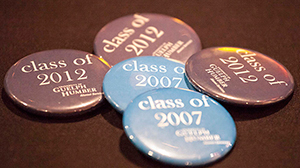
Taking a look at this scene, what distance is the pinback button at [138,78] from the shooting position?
4.93 feet

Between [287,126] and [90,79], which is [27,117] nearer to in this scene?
[90,79]

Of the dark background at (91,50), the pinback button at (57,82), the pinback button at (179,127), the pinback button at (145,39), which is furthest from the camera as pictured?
the pinback button at (145,39)

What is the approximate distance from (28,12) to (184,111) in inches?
59.2

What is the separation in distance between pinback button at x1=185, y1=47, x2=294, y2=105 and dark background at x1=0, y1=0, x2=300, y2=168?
95mm

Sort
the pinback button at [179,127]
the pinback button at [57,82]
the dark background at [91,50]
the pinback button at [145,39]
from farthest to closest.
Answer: the pinback button at [145,39] → the pinback button at [57,82] → the dark background at [91,50] → the pinback button at [179,127]

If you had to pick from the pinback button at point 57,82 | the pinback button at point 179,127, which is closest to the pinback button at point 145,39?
the pinback button at point 57,82

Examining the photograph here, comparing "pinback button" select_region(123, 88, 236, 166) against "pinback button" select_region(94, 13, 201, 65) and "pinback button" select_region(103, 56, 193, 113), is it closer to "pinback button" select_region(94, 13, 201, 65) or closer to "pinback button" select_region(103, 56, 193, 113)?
"pinback button" select_region(103, 56, 193, 113)

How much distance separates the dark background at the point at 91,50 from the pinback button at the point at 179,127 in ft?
0.34

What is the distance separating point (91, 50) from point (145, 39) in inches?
14.3

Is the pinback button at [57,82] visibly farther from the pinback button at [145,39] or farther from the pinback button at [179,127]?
the pinback button at [179,127]

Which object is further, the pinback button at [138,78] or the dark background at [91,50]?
the pinback button at [138,78]

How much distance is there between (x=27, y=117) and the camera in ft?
4.92

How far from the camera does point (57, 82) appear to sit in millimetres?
1584

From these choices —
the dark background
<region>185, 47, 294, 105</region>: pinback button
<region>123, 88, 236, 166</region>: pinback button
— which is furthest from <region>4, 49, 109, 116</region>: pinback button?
<region>185, 47, 294, 105</region>: pinback button
